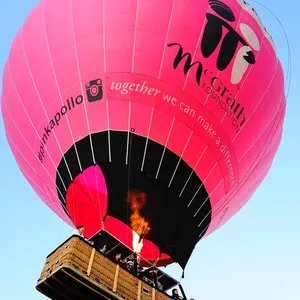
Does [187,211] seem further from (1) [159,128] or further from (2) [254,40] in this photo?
(2) [254,40]

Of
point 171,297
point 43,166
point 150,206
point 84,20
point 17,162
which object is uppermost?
point 84,20

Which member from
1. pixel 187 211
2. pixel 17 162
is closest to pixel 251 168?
pixel 187 211

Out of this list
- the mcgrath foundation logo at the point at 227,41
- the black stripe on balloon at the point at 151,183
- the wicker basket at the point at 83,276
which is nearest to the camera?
the wicker basket at the point at 83,276

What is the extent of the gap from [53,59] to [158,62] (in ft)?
5.94

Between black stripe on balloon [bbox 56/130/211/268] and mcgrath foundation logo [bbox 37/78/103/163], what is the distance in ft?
1.77

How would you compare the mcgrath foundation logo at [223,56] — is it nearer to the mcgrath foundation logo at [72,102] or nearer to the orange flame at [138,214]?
the mcgrath foundation logo at [72,102]

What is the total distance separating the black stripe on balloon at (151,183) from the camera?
339 inches

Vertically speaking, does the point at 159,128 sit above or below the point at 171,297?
above

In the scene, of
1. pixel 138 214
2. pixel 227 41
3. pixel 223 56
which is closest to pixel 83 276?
pixel 138 214

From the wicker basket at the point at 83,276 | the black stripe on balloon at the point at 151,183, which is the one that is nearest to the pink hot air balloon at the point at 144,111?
the black stripe on balloon at the point at 151,183

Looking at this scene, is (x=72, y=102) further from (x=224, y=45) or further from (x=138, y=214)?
(x=224, y=45)

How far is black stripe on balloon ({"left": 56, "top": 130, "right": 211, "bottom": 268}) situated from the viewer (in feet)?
28.2

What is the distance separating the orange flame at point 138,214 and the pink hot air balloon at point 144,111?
16 millimetres

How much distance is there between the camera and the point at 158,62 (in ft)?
28.5
